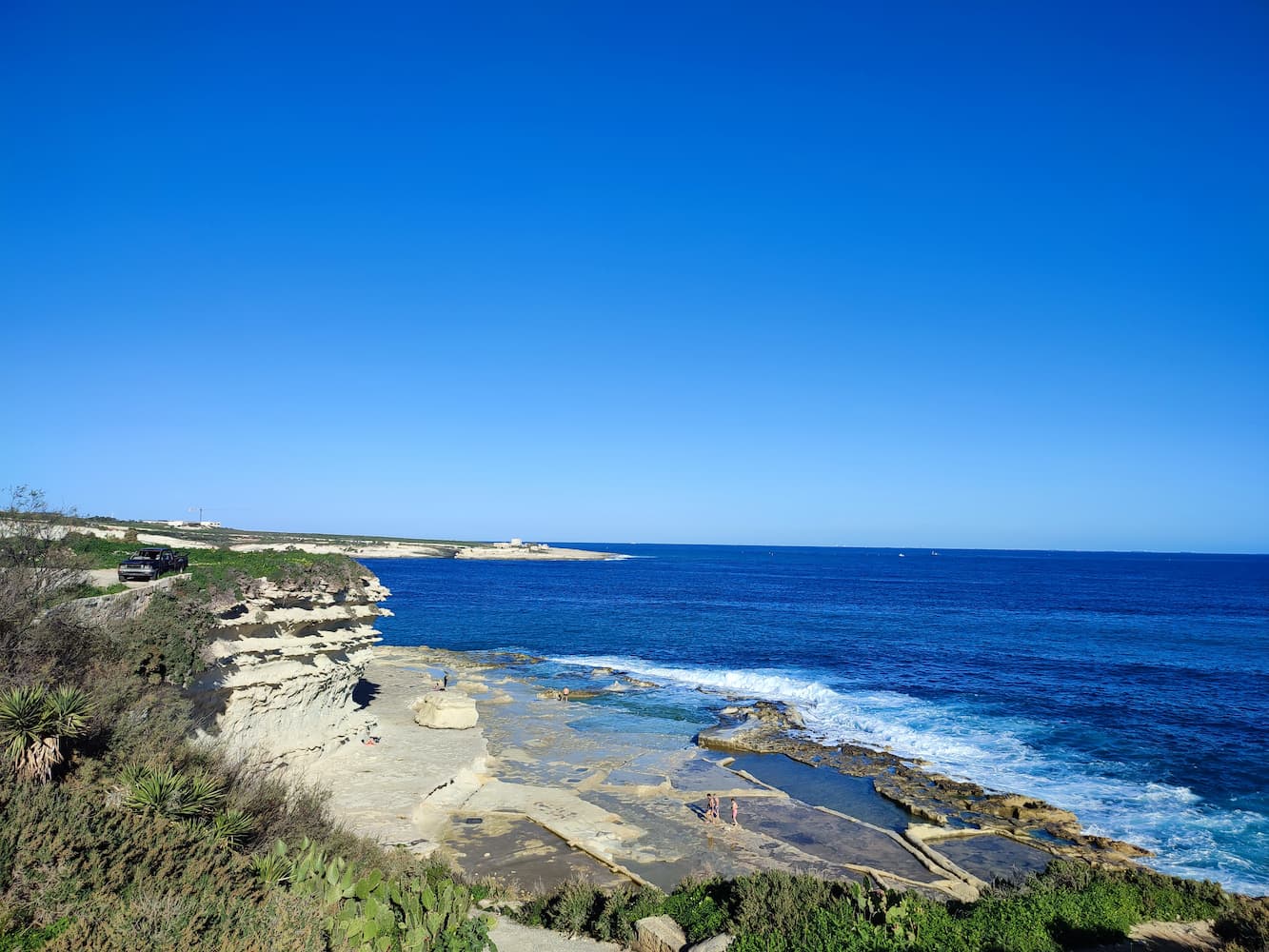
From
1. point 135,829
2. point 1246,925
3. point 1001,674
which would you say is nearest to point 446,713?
point 135,829

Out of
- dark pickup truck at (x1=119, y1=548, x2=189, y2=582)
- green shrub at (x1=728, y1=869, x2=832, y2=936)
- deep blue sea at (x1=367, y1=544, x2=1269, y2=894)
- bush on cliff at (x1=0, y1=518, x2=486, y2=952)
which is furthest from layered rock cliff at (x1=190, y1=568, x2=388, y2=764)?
deep blue sea at (x1=367, y1=544, x2=1269, y2=894)

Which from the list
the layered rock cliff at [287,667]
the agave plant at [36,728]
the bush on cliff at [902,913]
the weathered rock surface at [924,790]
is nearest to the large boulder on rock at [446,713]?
the layered rock cliff at [287,667]

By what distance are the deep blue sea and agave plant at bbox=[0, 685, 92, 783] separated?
2728 cm

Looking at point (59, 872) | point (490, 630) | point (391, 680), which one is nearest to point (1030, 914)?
point (59, 872)

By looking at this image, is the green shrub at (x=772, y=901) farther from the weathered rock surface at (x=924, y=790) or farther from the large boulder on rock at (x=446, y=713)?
the large boulder on rock at (x=446, y=713)

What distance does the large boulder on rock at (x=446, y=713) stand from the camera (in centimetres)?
3088

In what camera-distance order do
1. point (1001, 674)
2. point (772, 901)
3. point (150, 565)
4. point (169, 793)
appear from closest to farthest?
point (169, 793)
point (772, 901)
point (150, 565)
point (1001, 674)

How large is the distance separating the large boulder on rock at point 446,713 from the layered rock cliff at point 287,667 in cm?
324

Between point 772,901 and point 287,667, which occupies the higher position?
point 287,667

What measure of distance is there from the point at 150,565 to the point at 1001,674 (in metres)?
49.3

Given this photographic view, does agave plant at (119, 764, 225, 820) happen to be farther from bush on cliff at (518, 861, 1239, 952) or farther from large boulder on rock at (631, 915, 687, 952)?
large boulder on rock at (631, 915, 687, 952)

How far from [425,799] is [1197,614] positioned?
92.2 m

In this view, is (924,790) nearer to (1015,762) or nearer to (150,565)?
(1015,762)

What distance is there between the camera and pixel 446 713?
101 feet
